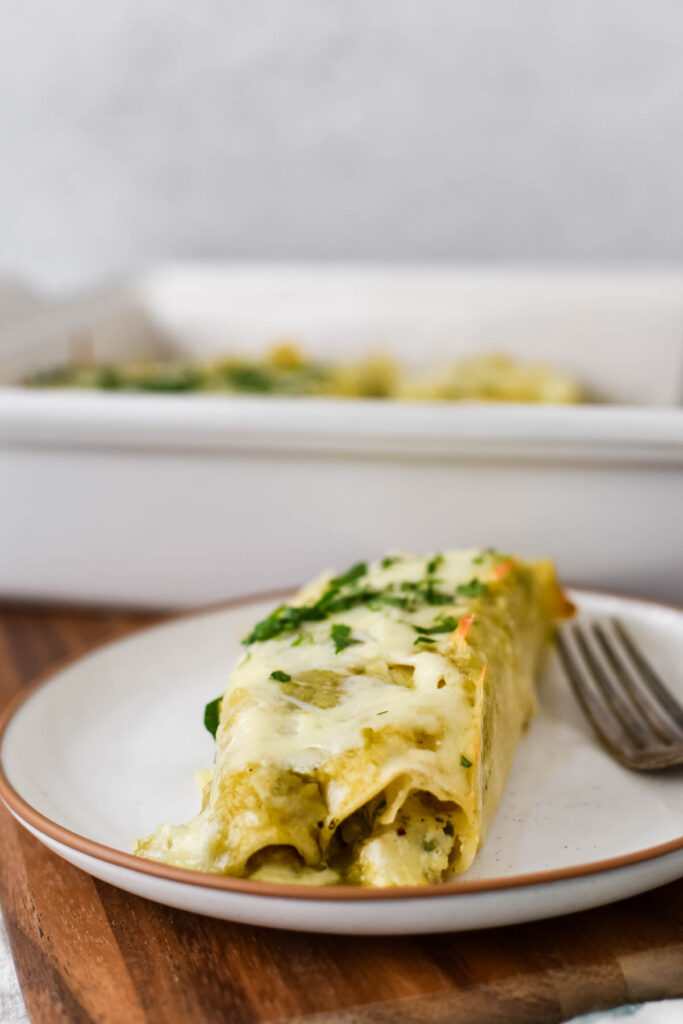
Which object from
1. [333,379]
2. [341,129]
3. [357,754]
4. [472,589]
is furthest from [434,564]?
[341,129]

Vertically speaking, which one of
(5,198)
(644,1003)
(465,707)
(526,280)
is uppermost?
(5,198)

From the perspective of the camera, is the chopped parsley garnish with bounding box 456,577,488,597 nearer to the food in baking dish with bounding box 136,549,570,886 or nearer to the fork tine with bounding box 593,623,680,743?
the food in baking dish with bounding box 136,549,570,886

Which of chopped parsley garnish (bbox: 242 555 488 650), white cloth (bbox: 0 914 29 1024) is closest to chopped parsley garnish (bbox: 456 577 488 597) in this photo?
chopped parsley garnish (bbox: 242 555 488 650)

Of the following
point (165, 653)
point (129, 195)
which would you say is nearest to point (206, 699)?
point (165, 653)

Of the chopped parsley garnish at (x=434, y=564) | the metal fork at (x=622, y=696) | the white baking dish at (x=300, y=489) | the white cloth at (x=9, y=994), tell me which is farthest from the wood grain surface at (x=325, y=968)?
the white baking dish at (x=300, y=489)

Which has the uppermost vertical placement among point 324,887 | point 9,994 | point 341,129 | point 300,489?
point 341,129

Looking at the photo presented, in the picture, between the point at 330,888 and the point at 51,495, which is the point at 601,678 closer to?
the point at 330,888

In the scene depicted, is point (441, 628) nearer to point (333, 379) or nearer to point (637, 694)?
point (637, 694)
